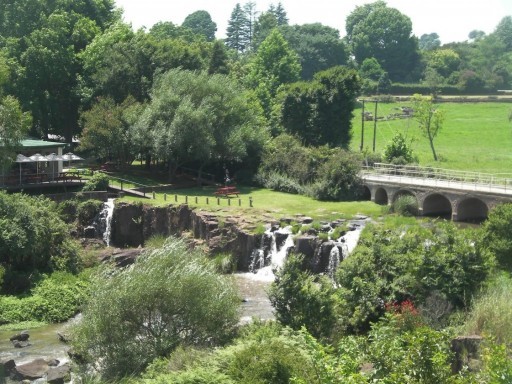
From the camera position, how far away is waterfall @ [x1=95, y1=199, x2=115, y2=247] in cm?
6272

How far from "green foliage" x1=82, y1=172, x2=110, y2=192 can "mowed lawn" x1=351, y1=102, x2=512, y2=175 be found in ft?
99.8

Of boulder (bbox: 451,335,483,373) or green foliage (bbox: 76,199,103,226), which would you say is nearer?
boulder (bbox: 451,335,483,373)

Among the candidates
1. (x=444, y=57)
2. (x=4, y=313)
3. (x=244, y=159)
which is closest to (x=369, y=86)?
(x=444, y=57)

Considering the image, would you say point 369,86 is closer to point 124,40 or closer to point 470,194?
point 124,40

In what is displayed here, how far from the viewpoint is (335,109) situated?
81.4 metres

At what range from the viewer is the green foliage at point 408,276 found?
129 ft

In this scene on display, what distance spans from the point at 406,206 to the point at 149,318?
103 feet

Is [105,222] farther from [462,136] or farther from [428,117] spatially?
[462,136]

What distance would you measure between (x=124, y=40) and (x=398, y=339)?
6633 centimetres

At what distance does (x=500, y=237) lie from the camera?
45531 millimetres

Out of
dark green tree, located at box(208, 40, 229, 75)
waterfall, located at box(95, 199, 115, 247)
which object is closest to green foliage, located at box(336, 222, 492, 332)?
waterfall, located at box(95, 199, 115, 247)

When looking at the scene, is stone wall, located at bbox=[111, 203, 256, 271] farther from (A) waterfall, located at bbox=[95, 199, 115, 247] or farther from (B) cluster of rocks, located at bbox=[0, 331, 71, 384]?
(B) cluster of rocks, located at bbox=[0, 331, 71, 384]

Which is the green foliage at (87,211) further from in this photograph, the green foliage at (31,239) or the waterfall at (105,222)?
the green foliage at (31,239)

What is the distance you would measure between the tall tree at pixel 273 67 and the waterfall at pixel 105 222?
44.7m
